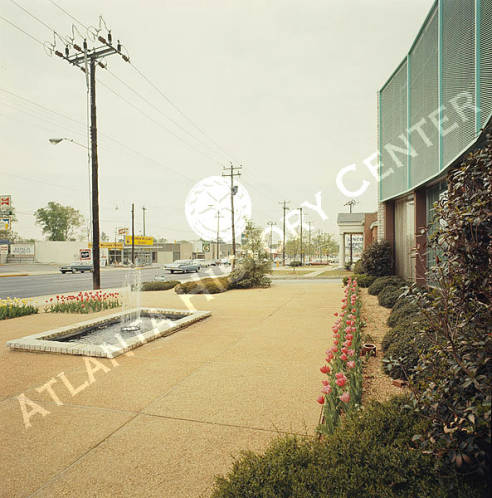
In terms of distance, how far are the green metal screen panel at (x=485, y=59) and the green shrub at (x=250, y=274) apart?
1410cm

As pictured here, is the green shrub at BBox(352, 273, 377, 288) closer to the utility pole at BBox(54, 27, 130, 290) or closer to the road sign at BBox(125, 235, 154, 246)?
the utility pole at BBox(54, 27, 130, 290)

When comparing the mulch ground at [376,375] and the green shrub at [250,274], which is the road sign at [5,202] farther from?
the mulch ground at [376,375]

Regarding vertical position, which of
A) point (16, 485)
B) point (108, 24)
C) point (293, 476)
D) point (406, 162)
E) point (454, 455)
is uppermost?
point (108, 24)

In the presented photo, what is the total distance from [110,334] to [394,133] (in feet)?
40.0

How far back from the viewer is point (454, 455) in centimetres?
193

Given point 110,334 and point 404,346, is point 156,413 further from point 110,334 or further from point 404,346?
point 110,334

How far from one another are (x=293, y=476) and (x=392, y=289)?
9747mm

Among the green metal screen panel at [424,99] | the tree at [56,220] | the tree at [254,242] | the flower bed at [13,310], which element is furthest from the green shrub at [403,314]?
the tree at [56,220]

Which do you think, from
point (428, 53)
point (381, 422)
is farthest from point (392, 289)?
point (381, 422)

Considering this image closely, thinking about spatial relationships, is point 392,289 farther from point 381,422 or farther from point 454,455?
point 454,455

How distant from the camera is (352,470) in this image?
2293 millimetres

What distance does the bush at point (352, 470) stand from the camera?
212 cm

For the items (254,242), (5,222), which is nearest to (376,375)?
(254,242)

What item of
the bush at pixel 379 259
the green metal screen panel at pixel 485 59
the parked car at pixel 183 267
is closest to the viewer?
the green metal screen panel at pixel 485 59
